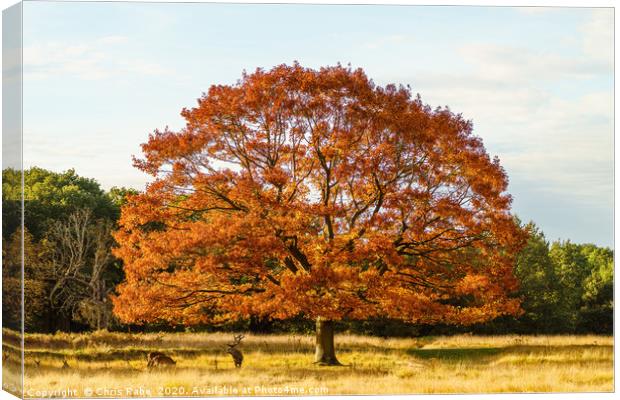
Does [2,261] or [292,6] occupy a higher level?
[292,6]

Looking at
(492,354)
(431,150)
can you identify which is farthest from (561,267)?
(431,150)

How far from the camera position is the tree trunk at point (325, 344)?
21578mm

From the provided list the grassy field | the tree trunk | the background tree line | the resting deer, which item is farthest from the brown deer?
the tree trunk

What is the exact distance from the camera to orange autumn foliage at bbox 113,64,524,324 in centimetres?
2041

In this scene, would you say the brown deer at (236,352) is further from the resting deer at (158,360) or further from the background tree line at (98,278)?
the resting deer at (158,360)

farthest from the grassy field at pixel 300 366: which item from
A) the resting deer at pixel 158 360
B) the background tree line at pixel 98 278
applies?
the background tree line at pixel 98 278

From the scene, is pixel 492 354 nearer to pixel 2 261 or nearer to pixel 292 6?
pixel 292 6

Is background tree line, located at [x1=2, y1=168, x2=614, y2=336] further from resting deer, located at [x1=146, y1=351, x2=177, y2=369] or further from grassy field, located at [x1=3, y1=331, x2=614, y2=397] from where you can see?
resting deer, located at [x1=146, y1=351, x2=177, y2=369]

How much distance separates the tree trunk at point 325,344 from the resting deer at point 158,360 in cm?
347

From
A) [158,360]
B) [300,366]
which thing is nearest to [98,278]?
[158,360]

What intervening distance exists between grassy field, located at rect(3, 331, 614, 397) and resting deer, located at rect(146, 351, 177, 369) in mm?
161

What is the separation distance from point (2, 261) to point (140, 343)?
5174 mm

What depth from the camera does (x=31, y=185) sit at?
22.7 m

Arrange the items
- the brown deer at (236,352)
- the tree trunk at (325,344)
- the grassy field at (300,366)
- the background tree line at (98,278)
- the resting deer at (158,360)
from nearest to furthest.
Result: the grassy field at (300,366)
the resting deer at (158,360)
the brown deer at (236,352)
the tree trunk at (325,344)
the background tree line at (98,278)
